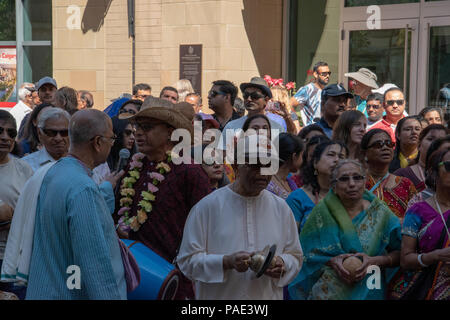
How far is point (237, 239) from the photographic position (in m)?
4.10

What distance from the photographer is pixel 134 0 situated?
46.4 ft

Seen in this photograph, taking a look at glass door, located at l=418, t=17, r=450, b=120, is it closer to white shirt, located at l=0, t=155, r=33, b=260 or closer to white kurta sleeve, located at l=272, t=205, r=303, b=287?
white shirt, located at l=0, t=155, r=33, b=260

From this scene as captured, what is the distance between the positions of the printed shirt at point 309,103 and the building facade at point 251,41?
2573mm

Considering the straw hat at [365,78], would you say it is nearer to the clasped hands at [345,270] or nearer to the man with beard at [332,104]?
the man with beard at [332,104]

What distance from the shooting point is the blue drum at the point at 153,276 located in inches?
174

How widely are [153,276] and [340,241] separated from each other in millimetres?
1338

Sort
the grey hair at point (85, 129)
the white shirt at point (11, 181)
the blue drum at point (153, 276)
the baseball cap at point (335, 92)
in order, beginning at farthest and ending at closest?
the baseball cap at point (335, 92), the white shirt at point (11, 181), the blue drum at point (153, 276), the grey hair at point (85, 129)

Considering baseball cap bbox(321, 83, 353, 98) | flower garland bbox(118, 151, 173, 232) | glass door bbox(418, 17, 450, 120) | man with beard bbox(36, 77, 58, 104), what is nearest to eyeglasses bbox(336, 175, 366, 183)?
flower garland bbox(118, 151, 173, 232)

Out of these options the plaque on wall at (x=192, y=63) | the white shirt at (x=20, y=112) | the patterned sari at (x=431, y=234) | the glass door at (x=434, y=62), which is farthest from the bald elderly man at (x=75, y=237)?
the plaque on wall at (x=192, y=63)

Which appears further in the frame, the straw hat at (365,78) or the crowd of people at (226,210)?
the straw hat at (365,78)

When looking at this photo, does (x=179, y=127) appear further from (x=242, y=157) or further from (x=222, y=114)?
(x=222, y=114)
